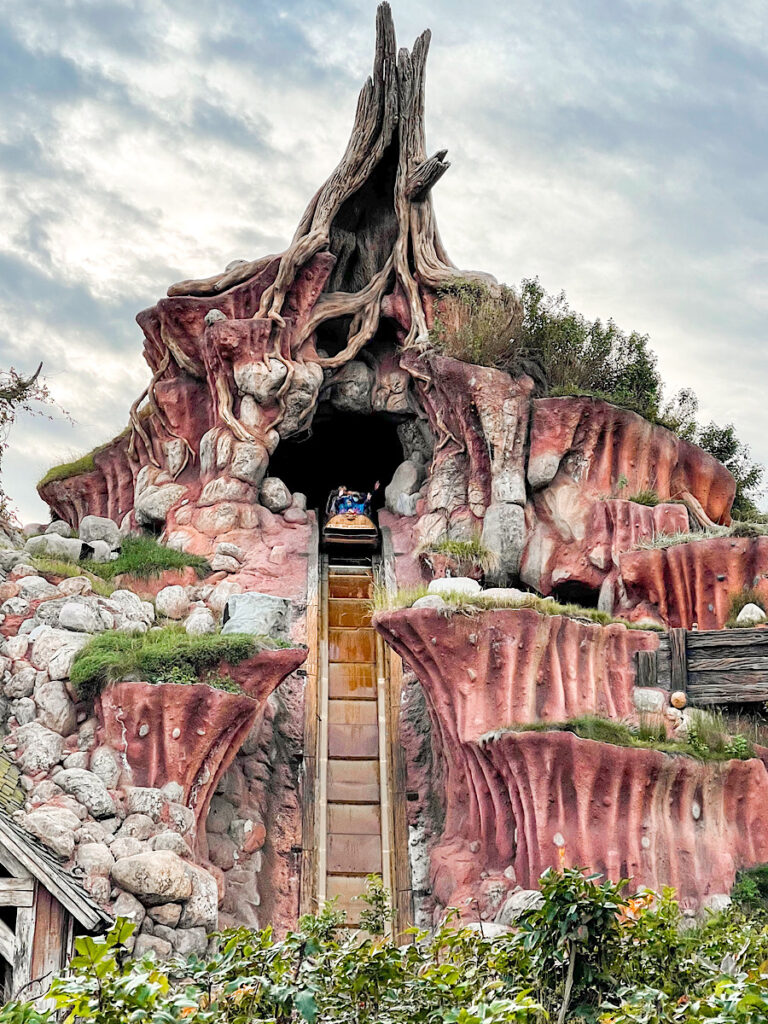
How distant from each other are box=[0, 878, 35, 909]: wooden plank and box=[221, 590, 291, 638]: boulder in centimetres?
528

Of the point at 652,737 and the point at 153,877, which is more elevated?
the point at 652,737

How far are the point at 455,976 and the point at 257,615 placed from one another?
1072 cm

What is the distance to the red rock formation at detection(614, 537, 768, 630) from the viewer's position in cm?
1578

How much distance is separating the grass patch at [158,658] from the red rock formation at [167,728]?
0.23m

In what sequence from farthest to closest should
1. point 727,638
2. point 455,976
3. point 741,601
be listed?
point 741,601
point 727,638
point 455,976

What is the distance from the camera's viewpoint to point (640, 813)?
12.8 metres

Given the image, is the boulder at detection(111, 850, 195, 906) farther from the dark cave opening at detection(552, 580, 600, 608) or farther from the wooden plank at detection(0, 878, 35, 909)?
the dark cave opening at detection(552, 580, 600, 608)

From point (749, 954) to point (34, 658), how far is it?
9.26m

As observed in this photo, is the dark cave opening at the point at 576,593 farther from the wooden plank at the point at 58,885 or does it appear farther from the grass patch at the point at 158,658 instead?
the wooden plank at the point at 58,885

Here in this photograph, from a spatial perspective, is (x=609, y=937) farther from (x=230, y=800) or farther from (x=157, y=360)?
(x=157, y=360)

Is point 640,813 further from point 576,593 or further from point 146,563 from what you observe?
point 146,563

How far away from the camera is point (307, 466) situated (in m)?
26.2

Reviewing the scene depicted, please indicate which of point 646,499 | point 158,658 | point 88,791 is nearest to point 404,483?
point 646,499

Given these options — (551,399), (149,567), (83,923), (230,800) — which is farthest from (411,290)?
(83,923)
